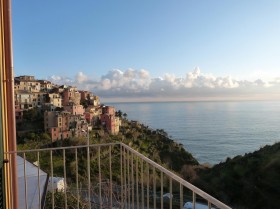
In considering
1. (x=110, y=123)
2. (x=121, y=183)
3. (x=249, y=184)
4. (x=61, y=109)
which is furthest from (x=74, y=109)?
(x=121, y=183)

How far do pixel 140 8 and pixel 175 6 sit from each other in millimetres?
1338

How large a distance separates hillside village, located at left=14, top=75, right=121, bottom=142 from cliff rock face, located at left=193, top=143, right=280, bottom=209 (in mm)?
14328

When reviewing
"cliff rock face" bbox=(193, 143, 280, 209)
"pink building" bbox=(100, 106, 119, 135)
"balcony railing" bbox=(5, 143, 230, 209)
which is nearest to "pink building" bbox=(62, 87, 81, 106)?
"pink building" bbox=(100, 106, 119, 135)

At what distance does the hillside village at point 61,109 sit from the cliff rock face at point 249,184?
47.0ft

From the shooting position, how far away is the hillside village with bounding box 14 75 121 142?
98.5ft

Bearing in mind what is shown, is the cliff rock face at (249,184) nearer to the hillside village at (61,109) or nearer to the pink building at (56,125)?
the hillside village at (61,109)

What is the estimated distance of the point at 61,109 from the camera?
115 ft

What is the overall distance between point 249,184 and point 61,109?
27.1 meters

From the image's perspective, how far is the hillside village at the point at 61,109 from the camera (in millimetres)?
30016

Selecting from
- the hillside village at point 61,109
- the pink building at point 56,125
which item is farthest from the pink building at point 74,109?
the pink building at point 56,125

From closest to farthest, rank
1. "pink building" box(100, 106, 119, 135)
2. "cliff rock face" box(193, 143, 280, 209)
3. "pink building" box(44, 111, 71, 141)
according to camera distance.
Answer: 1. "cliff rock face" box(193, 143, 280, 209)
2. "pink building" box(44, 111, 71, 141)
3. "pink building" box(100, 106, 119, 135)

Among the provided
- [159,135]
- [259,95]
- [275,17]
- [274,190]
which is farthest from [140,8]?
[159,135]

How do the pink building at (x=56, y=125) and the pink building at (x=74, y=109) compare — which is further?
the pink building at (x=74, y=109)

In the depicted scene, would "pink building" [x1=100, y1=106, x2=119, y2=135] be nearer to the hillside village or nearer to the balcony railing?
the hillside village
